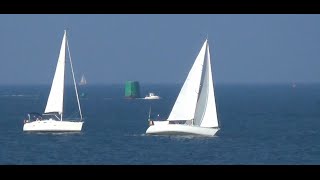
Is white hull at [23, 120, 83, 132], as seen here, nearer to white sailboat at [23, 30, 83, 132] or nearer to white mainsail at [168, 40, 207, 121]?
white sailboat at [23, 30, 83, 132]

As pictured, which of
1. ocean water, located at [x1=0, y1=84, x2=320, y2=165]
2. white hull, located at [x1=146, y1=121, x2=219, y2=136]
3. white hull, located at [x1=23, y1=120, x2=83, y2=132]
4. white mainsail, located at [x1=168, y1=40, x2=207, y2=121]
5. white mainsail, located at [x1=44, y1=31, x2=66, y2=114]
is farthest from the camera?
white hull, located at [x1=23, y1=120, x2=83, y2=132]

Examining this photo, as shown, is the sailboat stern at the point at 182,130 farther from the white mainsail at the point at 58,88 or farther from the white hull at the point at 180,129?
the white mainsail at the point at 58,88

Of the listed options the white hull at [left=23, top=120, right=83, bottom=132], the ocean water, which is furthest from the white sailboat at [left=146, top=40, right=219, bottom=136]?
the white hull at [left=23, top=120, right=83, bottom=132]

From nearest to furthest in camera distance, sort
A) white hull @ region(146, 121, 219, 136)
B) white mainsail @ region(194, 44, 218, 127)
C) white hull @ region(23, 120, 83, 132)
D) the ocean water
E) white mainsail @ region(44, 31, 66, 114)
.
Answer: the ocean water → white mainsail @ region(194, 44, 218, 127) → white hull @ region(146, 121, 219, 136) → white mainsail @ region(44, 31, 66, 114) → white hull @ region(23, 120, 83, 132)

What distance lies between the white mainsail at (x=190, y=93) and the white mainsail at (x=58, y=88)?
7726 mm

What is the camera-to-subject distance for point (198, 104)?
52.7m

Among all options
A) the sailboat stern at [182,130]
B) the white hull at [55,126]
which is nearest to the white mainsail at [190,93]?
the sailboat stern at [182,130]

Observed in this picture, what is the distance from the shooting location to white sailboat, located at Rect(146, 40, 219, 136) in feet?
170

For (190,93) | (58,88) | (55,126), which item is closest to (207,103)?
(190,93)

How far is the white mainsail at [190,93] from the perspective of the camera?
51.7 metres

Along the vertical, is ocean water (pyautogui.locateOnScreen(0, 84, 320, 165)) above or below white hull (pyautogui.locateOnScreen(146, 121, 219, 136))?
below

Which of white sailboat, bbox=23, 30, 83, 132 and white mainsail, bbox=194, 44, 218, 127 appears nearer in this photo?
white mainsail, bbox=194, 44, 218, 127
